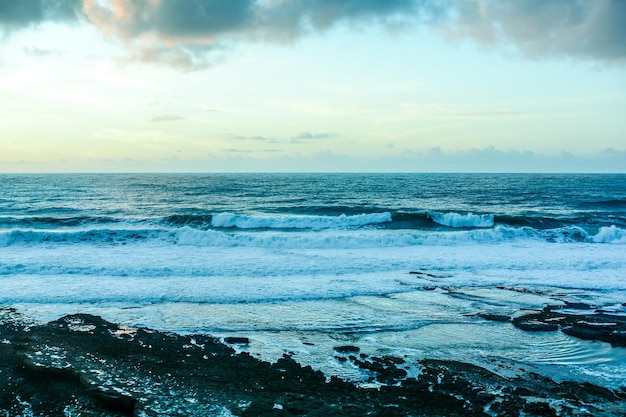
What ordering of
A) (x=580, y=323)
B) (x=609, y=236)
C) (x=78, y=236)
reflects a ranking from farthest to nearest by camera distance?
1. (x=609, y=236)
2. (x=78, y=236)
3. (x=580, y=323)

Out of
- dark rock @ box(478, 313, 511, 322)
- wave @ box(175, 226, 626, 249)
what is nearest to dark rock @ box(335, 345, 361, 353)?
dark rock @ box(478, 313, 511, 322)

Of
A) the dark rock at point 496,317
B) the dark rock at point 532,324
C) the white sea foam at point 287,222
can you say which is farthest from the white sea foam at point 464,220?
the dark rock at point 532,324

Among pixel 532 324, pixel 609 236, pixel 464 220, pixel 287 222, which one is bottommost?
pixel 532 324

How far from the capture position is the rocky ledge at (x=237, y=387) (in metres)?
6.46

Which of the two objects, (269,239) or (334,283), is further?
(269,239)

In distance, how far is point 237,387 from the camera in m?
7.14

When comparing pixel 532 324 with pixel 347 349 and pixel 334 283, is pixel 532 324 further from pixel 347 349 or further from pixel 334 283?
pixel 334 283

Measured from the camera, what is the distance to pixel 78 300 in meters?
12.2

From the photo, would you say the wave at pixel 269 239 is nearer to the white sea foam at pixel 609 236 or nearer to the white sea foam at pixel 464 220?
the white sea foam at pixel 609 236

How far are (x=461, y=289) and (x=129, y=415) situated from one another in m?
10.2

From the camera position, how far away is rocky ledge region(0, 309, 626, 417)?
21.2 feet

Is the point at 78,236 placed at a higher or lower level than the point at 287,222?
lower

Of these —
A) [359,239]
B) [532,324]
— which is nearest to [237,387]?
[532,324]

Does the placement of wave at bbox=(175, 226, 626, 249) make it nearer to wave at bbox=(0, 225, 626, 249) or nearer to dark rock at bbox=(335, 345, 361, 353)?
wave at bbox=(0, 225, 626, 249)
